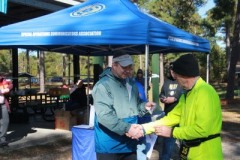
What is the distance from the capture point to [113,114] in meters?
3.44

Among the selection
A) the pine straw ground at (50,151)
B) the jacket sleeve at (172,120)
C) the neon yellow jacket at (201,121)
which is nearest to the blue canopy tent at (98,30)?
the pine straw ground at (50,151)

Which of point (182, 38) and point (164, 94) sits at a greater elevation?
point (182, 38)

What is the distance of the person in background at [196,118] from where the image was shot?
9.07 feet

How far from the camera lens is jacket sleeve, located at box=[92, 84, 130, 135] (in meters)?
3.35

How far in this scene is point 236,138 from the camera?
947 centimetres

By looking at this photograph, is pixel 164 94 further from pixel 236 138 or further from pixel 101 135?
pixel 236 138

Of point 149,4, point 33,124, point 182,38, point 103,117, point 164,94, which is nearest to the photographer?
point 103,117

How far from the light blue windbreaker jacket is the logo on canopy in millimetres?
3372

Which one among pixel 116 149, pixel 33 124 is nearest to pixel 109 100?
pixel 116 149

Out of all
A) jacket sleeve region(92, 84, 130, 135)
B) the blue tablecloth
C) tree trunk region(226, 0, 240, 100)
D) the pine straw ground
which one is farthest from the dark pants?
tree trunk region(226, 0, 240, 100)

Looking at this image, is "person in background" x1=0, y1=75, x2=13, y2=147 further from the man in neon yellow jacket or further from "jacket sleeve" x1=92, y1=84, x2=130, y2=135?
the man in neon yellow jacket

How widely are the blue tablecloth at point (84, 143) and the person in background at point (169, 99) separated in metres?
1.21

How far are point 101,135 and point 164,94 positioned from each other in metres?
3.12

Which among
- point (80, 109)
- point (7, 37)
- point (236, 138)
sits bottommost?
point (236, 138)
